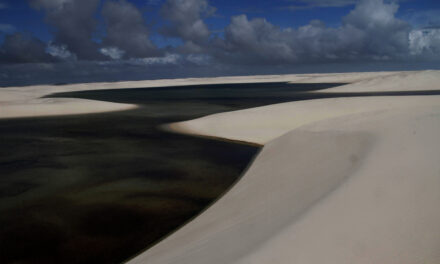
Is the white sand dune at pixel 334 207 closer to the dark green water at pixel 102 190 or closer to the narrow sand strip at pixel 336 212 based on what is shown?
the narrow sand strip at pixel 336 212

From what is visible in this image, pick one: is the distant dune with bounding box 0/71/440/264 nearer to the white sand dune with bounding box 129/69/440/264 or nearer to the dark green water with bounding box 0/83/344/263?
the white sand dune with bounding box 129/69/440/264

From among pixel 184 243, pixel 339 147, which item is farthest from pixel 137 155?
pixel 184 243

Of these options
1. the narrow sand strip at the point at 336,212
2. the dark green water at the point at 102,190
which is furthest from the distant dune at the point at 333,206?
the dark green water at the point at 102,190

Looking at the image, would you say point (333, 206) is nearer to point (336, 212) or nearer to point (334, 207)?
point (334, 207)

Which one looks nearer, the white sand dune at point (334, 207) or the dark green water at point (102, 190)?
the white sand dune at point (334, 207)

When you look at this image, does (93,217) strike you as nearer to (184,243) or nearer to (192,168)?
(184,243)
